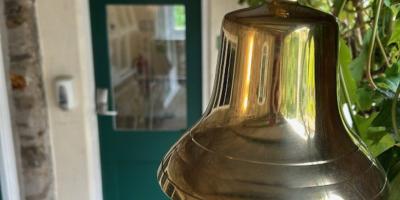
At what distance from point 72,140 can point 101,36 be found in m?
0.45

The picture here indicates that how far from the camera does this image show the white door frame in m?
1.88

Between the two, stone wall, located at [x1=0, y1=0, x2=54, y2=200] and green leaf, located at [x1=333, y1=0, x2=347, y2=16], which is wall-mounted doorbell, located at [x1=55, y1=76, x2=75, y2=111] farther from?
green leaf, located at [x1=333, y1=0, x2=347, y2=16]

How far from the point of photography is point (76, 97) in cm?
198

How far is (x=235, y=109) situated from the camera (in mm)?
549

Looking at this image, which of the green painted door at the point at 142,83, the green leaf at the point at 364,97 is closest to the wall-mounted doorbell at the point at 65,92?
the green painted door at the point at 142,83

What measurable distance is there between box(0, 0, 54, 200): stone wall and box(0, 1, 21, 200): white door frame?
3cm

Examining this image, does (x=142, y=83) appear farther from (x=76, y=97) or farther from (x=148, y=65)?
(x=76, y=97)

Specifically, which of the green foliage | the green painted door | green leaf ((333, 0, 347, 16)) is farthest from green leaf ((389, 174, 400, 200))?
the green painted door

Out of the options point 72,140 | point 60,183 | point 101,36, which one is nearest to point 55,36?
point 101,36

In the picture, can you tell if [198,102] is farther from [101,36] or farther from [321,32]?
[321,32]

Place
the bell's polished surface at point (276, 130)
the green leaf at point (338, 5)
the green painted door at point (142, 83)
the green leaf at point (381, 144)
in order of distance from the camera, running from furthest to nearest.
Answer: the green painted door at point (142, 83) < the green leaf at point (338, 5) < the green leaf at point (381, 144) < the bell's polished surface at point (276, 130)

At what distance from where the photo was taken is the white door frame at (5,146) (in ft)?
6.16

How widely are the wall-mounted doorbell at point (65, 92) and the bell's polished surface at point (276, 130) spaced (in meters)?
1.45

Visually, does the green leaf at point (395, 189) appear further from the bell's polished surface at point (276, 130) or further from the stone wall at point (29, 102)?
the stone wall at point (29, 102)
